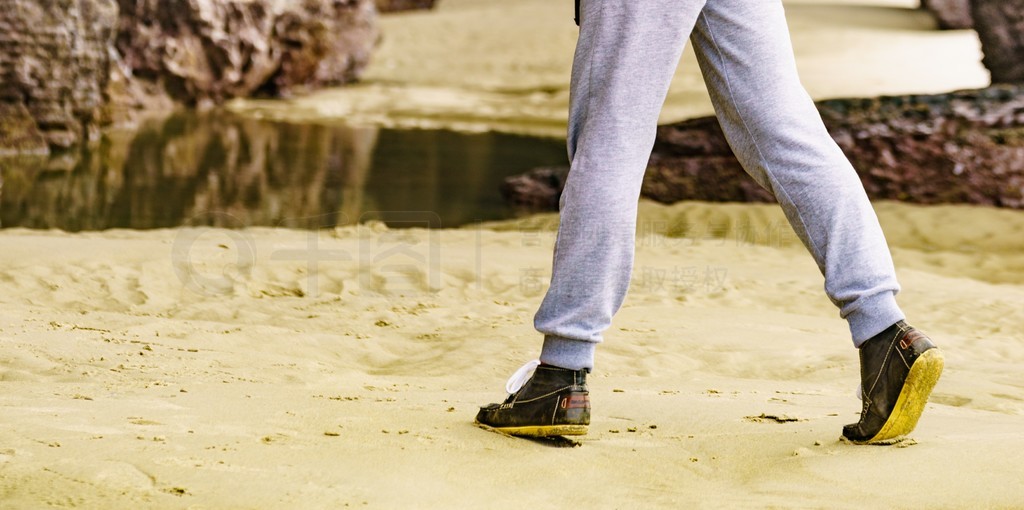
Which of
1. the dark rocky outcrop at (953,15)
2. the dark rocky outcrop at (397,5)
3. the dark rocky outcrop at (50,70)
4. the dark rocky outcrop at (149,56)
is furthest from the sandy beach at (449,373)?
the dark rocky outcrop at (397,5)

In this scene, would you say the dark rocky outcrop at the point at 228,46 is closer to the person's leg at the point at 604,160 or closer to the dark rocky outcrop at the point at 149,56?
the dark rocky outcrop at the point at 149,56

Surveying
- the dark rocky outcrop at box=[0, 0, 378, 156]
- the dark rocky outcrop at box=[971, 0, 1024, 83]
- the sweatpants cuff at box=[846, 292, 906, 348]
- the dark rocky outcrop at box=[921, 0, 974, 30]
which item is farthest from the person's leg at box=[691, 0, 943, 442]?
the dark rocky outcrop at box=[921, 0, 974, 30]

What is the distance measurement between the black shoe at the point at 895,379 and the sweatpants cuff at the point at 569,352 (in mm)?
551

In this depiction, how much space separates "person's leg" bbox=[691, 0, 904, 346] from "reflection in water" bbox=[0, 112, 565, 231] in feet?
15.9

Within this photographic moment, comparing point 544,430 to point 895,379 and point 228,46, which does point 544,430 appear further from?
point 228,46

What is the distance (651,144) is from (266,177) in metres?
6.90

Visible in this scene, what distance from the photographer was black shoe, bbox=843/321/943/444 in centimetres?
216

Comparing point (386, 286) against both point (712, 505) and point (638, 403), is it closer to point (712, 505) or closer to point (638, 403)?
point (638, 403)

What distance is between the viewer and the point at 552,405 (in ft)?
7.29

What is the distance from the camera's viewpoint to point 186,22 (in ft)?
47.4

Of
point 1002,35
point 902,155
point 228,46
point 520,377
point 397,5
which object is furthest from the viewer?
point 397,5

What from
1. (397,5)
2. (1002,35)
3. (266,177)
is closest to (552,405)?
(266,177)

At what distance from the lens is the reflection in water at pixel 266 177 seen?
7.12 meters

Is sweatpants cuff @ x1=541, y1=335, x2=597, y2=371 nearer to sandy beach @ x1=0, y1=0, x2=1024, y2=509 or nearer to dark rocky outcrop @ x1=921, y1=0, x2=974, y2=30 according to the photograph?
sandy beach @ x1=0, y1=0, x2=1024, y2=509
